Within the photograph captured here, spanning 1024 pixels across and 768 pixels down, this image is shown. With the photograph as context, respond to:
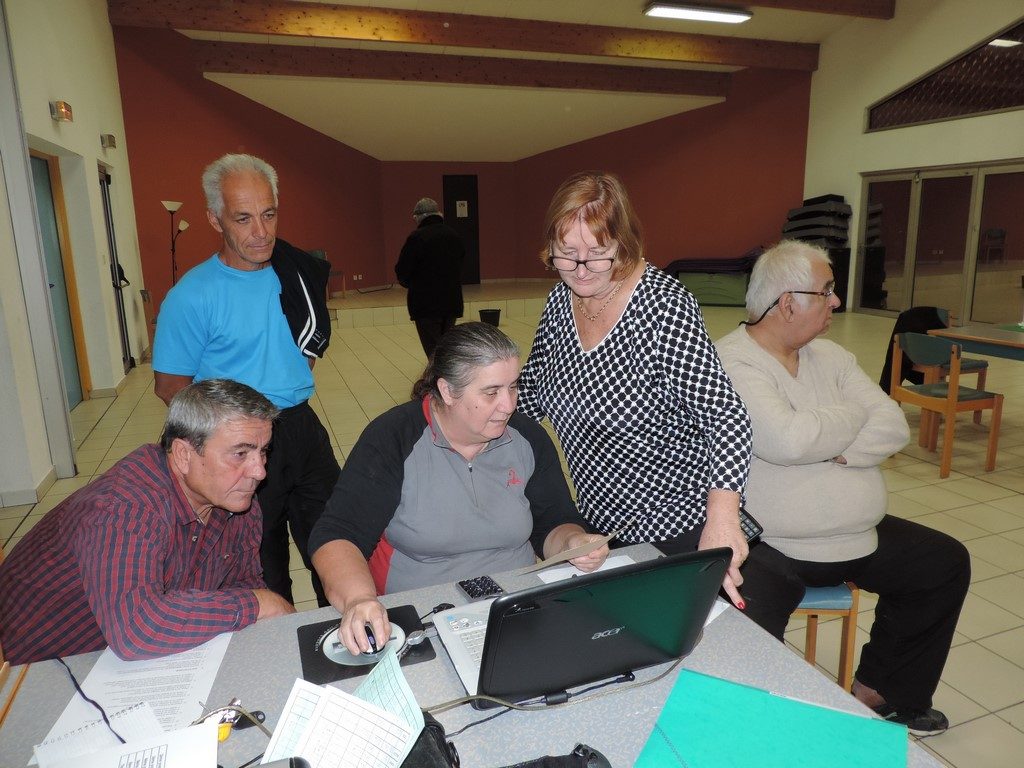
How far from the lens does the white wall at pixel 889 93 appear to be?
817 cm

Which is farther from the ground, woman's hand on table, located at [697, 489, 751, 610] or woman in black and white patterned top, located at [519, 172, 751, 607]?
woman in black and white patterned top, located at [519, 172, 751, 607]

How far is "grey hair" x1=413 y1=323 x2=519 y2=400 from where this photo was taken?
1.52 metres

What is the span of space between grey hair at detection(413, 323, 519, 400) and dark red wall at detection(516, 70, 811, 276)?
950cm

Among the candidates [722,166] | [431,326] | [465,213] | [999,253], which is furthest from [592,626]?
[465,213]

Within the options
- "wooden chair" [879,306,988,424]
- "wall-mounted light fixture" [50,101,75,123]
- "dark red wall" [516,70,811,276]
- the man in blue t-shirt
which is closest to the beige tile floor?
"wooden chair" [879,306,988,424]

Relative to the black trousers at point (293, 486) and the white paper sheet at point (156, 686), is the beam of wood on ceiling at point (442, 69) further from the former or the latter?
the white paper sheet at point (156, 686)

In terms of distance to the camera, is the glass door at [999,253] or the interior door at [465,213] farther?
the interior door at [465,213]

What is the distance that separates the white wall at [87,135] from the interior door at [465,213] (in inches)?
294

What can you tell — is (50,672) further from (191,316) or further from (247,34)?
(247,34)

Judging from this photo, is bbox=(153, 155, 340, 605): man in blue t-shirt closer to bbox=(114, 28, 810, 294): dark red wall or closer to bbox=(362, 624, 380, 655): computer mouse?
bbox=(362, 624, 380, 655): computer mouse

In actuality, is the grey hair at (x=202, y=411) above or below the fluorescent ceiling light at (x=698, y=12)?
below

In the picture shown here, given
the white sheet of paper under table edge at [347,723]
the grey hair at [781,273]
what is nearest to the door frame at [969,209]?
the grey hair at [781,273]

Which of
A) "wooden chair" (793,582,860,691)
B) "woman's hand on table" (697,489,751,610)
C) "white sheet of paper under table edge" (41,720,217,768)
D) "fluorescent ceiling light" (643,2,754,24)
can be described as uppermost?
"fluorescent ceiling light" (643,2,754,24)

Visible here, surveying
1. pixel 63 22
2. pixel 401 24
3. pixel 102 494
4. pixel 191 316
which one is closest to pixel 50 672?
pixel 102 494
